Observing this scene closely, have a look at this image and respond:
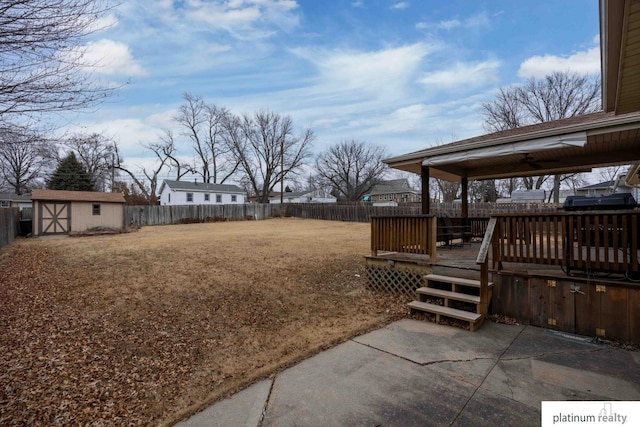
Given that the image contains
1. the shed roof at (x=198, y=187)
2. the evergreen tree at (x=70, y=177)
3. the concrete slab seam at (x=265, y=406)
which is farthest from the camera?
the shed roof at (x=198, y=187)

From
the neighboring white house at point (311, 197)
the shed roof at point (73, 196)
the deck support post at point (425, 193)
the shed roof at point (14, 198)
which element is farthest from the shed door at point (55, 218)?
the neighboring white house at point (311, 197)

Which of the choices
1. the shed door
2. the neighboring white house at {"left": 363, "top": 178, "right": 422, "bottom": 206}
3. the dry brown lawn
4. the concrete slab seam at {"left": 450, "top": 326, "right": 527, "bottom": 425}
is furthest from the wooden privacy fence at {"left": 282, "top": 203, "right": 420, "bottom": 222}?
the neighboring white house at {"left": 363, "top": 178, "right": 422, "bottom": 206}

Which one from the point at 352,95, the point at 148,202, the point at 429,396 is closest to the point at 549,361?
the point at 429,396

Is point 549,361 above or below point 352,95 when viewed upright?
below

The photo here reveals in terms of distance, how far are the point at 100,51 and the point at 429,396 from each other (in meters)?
5.11

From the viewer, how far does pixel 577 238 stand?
171 inches

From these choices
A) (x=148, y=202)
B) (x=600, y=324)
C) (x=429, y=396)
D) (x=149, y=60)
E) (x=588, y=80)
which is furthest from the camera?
(x=148, y=202)

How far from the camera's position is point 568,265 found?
4172mm

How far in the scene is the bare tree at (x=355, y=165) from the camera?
43281mm

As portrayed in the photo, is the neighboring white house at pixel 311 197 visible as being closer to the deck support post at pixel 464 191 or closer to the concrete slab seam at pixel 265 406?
the deck support post at pixel 464 191

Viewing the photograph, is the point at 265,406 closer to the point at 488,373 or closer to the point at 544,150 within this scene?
the point at 488,373

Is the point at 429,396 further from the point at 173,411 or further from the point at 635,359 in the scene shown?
the point at 635,359

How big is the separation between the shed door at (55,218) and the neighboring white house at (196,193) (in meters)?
16.6

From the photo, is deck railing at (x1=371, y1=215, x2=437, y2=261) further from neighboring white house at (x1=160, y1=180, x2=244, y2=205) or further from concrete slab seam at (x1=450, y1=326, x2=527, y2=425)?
neighboring white house at (x1=160, y1=180, x2=244, y2=205)
